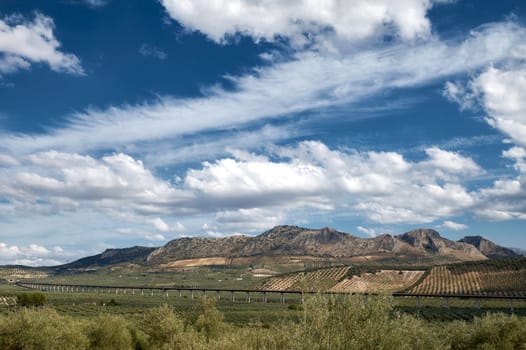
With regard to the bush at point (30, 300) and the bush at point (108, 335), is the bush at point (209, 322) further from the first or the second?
the bush at point (30, 300)

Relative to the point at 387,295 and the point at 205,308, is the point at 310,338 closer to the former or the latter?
the point at 387,295

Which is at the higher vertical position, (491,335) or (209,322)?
(491,335)

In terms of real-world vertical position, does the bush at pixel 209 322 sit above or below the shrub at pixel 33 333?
below

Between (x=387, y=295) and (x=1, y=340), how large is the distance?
157ft

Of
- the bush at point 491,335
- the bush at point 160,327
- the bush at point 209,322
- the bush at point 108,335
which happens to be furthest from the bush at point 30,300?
the bush at point 491,335

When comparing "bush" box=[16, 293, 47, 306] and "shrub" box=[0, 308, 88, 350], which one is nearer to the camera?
"shrub" box=[0, 308, 88, 350]

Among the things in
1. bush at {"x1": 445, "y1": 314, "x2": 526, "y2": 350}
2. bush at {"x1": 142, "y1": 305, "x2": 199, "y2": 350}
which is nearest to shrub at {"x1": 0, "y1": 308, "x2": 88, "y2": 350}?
bush at {"x1": 142, "y1": 305, "x2": 199, "y2": 350}

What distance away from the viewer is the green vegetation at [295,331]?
23.3 m

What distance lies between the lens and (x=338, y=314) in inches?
960

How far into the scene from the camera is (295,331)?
24906 mm

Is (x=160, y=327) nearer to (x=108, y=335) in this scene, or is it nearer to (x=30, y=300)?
(x=108, y=335)

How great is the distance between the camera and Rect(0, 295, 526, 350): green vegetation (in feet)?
76.5

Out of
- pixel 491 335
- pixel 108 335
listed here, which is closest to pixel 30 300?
pixel 108 335

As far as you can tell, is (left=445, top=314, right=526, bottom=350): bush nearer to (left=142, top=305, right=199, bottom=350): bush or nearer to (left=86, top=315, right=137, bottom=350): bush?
(left=142, top=305, right=199, bottom=350): bush
